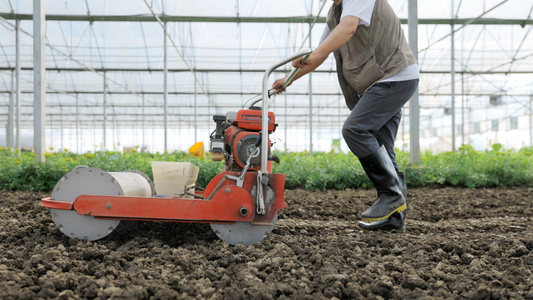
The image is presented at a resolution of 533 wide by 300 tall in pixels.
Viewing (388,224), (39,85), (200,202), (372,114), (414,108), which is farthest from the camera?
(414,108)

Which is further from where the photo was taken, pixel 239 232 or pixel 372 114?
pixel 372 114

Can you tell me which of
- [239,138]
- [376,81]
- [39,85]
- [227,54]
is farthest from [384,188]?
[227,54]

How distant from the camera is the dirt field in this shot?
1608mm

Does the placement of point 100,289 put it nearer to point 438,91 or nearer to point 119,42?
point 119,42

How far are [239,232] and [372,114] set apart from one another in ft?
3.42

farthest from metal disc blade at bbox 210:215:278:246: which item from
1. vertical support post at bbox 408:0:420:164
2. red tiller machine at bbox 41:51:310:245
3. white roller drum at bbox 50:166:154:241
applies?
vertical support post at bbox 408:0:420:164

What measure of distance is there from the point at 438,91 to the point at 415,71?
22.8m

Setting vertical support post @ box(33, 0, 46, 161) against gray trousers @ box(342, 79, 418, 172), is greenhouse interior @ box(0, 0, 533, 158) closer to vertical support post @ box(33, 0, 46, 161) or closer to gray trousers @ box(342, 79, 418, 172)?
vertical support post @ box(33, 0, 46, 161)

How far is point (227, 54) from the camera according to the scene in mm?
17406

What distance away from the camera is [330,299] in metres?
1.56

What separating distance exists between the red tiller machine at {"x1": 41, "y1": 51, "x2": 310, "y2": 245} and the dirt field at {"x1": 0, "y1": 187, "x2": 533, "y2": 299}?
0.10m

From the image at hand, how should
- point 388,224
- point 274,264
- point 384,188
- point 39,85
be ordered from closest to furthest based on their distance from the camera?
point 274,264, point 384,188, point 388,224, point 39,85

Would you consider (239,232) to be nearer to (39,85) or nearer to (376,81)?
(376,81)

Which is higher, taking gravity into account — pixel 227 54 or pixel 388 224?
pixel 227 54
